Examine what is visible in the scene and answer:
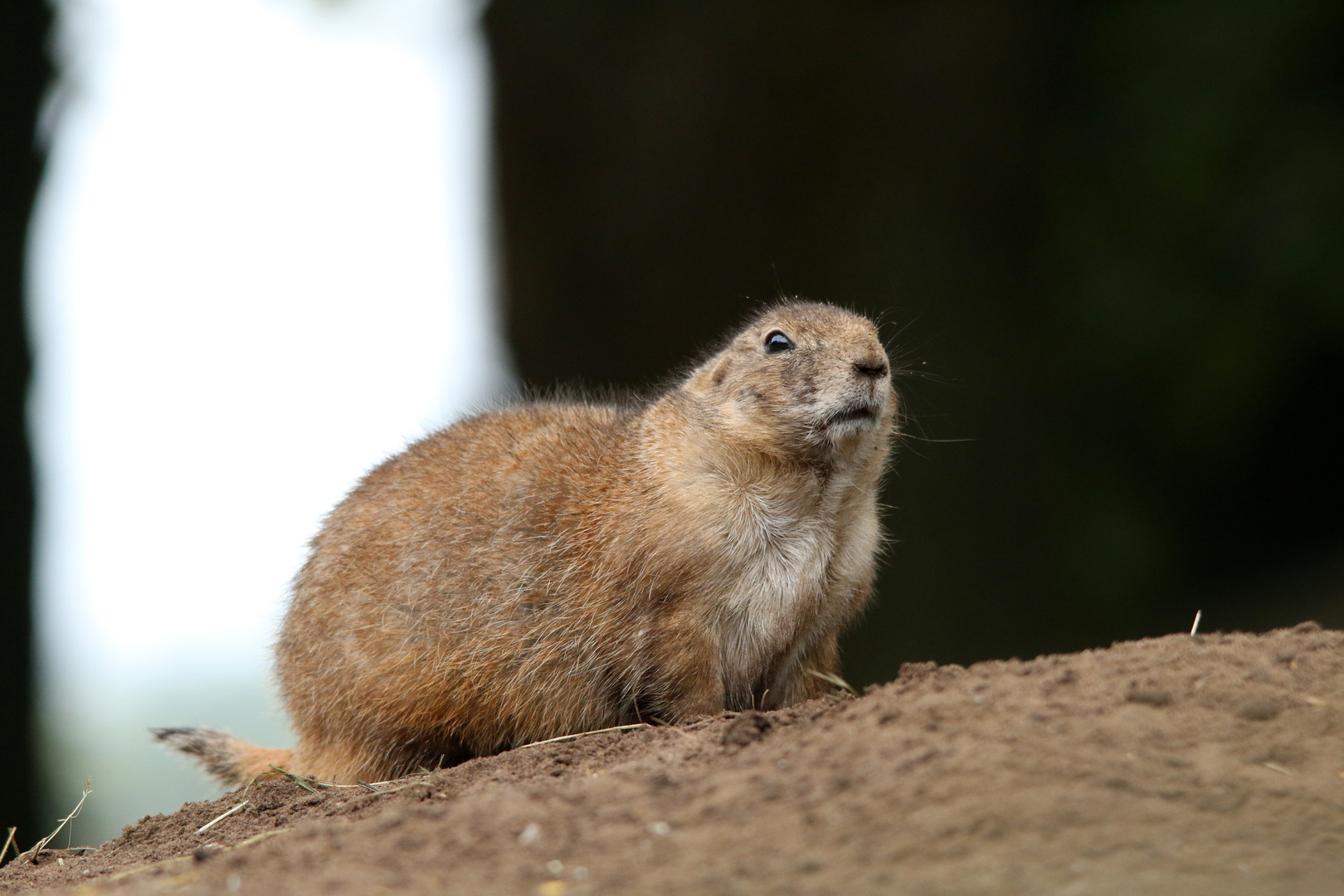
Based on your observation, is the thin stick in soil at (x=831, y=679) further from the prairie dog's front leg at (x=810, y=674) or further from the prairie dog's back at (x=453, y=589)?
the prairie dog's back at (x=453, y=589)

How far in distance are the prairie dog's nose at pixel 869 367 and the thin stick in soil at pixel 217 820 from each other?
130 inches

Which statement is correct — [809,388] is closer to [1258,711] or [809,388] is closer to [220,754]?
[1258,711]

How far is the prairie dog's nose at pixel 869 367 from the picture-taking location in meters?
5.55

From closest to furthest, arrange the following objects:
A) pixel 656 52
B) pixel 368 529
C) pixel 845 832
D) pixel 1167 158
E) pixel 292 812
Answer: pixel 845 832, pixel 292 812, pixel 368 529, pixel 1167 158, pixel 656 52

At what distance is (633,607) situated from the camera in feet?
18.0

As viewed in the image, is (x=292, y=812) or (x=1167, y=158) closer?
(x=292, y=812)

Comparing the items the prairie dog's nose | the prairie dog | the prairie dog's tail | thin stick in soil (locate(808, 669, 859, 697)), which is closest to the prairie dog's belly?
the prairie dog

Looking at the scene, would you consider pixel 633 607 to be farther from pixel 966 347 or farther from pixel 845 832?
pixel 966 347

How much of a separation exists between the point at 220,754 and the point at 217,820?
176 cm

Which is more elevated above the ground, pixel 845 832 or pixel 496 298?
pixel 496 298

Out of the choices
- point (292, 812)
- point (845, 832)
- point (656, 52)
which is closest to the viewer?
point (845, 832)

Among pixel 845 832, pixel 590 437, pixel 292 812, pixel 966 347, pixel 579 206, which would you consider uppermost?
pixel 579 206

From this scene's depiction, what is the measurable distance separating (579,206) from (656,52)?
1648mm

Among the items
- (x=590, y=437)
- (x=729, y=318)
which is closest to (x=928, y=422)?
(x=729, y=318)
